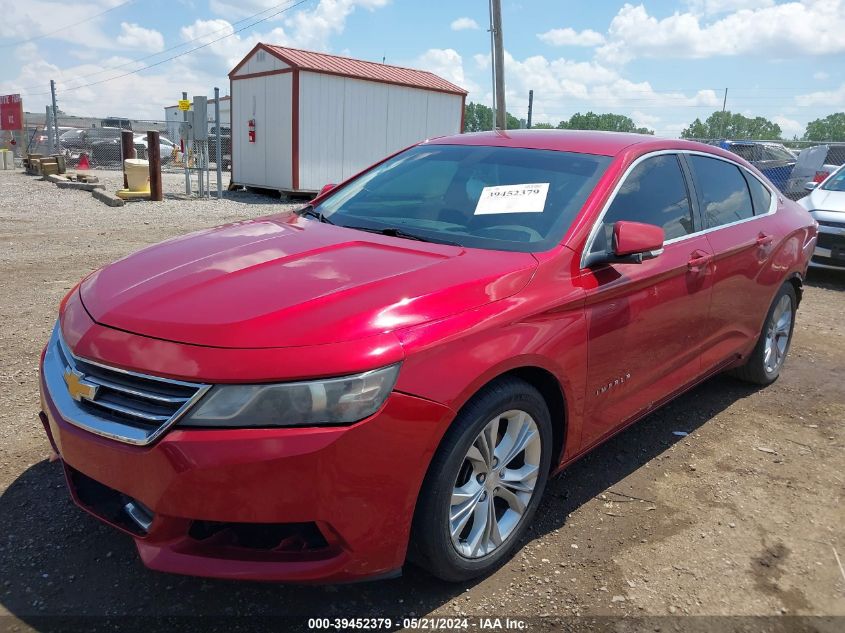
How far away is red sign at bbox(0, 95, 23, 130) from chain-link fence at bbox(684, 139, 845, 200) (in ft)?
81.1

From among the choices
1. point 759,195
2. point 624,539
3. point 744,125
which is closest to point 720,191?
point 759,195

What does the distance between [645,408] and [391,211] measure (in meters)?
1.59

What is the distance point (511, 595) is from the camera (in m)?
2.56

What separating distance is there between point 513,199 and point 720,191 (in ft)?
5.31

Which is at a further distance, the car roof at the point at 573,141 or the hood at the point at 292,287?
the car roof at the point at 573,141

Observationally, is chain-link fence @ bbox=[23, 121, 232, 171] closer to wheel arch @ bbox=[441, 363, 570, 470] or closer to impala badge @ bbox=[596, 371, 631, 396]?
impala badge @ bbox=[596, 371, 631, 396]

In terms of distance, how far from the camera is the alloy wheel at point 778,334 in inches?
184

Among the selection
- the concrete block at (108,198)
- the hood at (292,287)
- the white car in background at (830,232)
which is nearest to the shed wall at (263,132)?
the concrete block at (108,198)

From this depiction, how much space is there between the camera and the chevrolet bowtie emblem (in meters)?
2.19

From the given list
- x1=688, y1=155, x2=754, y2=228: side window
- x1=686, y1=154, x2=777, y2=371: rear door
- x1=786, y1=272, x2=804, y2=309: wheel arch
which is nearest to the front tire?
x1=686, y1=154, x2=777, y2=371: rear door

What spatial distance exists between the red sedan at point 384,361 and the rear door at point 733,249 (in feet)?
0.72

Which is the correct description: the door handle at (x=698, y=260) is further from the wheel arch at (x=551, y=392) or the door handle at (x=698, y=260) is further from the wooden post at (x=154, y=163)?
the wooden post at (x=154, y=163)

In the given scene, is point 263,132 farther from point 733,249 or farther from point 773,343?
point 733,249

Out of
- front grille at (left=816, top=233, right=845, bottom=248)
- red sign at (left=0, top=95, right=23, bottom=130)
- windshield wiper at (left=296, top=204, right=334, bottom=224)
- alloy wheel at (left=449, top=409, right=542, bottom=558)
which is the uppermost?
red sign at (left=0, top=95, right=23, bottom=130)
